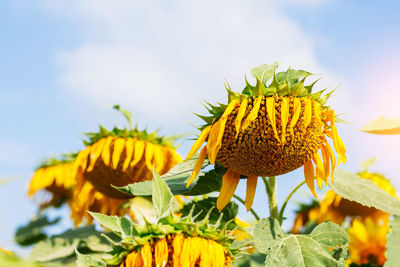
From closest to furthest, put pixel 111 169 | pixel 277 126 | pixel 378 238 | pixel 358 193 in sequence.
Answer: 1. pixel 277 126
2. pixel 358 193
3. pixel 111 169
4. pixel 378 238

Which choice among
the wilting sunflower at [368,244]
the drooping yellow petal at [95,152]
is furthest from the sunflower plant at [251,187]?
the wilting sunflower at [368,244]

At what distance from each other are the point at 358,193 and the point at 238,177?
1.37 feet

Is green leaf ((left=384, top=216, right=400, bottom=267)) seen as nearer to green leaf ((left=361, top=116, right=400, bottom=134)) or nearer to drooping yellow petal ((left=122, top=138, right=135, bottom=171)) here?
green leaf ((left=361, top=116, right=400, bottom=134))

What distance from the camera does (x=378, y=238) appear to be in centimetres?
260

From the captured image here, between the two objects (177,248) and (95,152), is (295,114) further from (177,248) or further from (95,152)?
(95,152)

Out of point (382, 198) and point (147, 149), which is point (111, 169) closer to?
point (147, 149)

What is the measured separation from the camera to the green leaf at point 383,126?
5.00 feet

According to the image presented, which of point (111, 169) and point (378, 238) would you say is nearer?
point (111, 169)

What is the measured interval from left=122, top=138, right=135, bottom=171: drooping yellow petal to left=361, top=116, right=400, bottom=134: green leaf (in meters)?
1.05

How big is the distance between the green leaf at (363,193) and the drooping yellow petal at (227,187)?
0.34 m

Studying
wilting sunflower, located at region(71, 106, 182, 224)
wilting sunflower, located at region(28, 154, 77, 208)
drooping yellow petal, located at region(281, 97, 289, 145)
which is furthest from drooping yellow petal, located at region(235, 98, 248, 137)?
wilting sunflower, located at region(28, 154, 77, 208)

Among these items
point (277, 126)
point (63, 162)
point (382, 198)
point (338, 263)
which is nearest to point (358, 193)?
point (382, 198)

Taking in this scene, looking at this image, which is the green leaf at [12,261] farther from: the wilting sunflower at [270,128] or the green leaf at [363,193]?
the green leaf at [363,193]

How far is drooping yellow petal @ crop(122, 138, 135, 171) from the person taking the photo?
7.09ft
